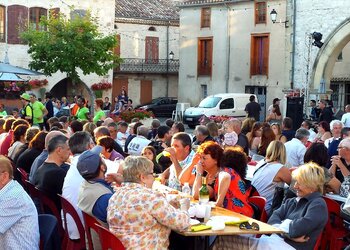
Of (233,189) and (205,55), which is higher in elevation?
(205,55)

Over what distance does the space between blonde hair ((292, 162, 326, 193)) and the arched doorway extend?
31.6m

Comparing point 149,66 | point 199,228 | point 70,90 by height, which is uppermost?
point 149,66

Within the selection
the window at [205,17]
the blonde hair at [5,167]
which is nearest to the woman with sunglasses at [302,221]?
the blonde hair at [5,167]

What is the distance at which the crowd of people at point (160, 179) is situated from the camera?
19.7 ft

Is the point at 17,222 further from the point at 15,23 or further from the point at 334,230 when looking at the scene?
the point at 15,23

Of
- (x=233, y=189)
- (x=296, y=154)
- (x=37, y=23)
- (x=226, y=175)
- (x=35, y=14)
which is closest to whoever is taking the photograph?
(x=226, y=175)

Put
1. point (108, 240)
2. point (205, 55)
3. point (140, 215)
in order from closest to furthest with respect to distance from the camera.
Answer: point (108, 240), point (140, 215), point (205, 55)

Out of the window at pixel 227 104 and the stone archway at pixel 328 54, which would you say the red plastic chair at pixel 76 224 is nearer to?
the stone archway at pixel 328 54

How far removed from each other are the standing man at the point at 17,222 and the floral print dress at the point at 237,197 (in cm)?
225

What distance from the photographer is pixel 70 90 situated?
3897 centimetres

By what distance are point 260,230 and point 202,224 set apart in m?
0.53

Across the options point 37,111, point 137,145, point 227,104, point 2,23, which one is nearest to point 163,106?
point 227,104

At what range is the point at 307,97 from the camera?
93.2 feet

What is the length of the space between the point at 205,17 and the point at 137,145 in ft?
83.6
